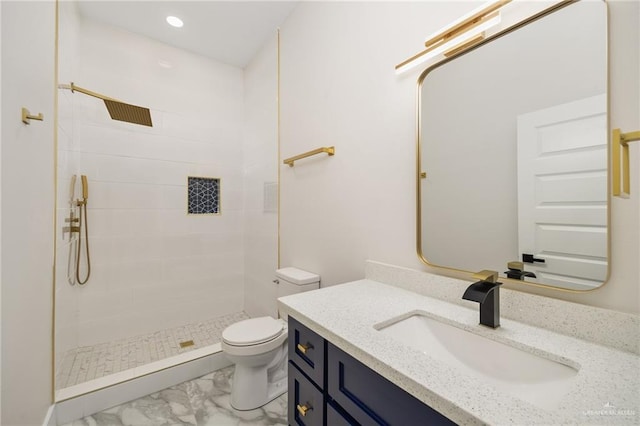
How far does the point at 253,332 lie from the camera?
171 cm

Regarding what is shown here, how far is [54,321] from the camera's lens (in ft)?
4.87

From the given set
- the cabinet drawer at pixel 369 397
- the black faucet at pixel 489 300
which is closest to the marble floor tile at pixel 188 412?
the cabinet drawer at pixel 369 397

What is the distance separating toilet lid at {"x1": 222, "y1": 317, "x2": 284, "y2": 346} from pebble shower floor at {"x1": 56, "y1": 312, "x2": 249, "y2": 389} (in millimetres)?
808

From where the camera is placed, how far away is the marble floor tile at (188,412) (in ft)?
5.12

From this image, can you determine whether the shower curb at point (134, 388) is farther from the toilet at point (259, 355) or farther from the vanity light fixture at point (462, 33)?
the vanity light fixture at point (462, 33)

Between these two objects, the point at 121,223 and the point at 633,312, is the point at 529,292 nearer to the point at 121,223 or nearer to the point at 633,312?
the point at 633,312

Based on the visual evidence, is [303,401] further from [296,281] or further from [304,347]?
[296,281]

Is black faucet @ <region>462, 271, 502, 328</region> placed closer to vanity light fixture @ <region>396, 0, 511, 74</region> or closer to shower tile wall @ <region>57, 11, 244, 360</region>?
vanity light fixture @ <region>396, 0, 511, 74</region>

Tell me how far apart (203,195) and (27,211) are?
175 cm

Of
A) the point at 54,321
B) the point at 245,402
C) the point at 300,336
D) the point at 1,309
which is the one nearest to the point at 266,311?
the point at 245,402

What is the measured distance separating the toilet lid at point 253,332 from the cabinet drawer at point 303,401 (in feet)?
1.96

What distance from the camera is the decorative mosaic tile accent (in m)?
2.77

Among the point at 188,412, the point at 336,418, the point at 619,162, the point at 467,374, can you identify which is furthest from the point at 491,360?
the point at 188,412

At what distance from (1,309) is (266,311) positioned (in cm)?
189
